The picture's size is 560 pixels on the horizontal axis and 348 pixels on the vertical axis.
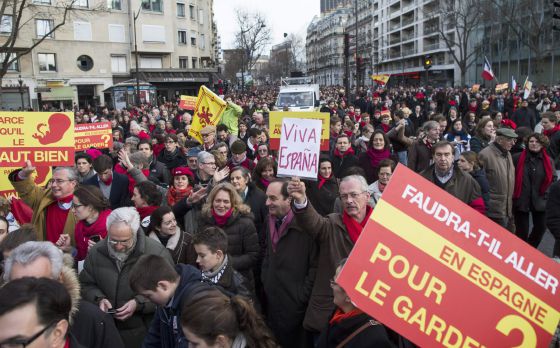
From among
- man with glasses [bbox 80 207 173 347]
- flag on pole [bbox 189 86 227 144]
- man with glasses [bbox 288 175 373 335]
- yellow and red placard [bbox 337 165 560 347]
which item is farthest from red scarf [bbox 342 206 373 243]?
flag on pole [bbox 189 86 227 144]

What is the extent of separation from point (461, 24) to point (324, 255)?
6852 centimetres

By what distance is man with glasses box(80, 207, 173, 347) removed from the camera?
363 centimetres

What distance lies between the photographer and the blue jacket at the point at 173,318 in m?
2.93

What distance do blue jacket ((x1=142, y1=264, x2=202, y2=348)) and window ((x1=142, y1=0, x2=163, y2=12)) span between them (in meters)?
48.8

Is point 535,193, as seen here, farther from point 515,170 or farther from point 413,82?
point 413,82

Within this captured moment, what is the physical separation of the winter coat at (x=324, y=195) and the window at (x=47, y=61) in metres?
43.4

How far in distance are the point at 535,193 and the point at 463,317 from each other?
4.96 m

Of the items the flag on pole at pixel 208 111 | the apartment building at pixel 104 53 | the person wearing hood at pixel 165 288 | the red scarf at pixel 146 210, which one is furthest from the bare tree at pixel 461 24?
the person wearing hood at pixel 165 288

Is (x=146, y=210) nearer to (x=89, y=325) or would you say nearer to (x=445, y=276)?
(x=89, y=325)

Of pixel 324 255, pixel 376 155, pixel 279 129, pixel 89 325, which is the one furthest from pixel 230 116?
pixel 89 325

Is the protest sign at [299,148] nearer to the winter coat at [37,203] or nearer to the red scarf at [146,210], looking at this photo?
the red scarf at [146,210]

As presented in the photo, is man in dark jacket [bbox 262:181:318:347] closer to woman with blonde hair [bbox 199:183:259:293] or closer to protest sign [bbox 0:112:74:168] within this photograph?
woman with blonde hair [bbox 199:183:259:293]

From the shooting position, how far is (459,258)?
2.42m

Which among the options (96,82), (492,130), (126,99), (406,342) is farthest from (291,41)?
(406,342)
